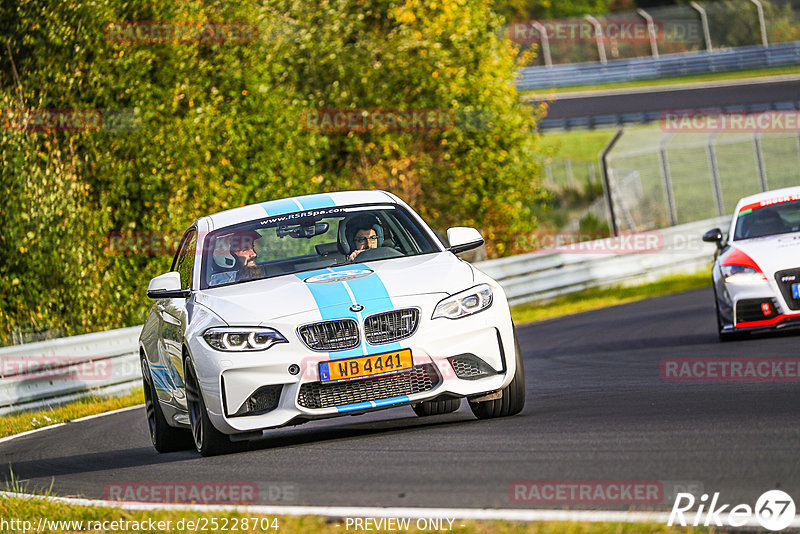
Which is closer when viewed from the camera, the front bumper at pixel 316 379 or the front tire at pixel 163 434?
the front bumper at pixel 316 379

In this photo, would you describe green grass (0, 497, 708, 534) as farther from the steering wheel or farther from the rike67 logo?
the steering wheel

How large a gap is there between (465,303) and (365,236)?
136 cm

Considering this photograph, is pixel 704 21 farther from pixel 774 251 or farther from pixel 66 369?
pixel 66 369

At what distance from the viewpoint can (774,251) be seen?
479 inches

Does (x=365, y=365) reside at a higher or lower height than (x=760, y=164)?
higher

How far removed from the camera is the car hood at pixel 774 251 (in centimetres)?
1197

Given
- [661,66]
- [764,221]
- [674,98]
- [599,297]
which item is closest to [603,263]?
[599,297]

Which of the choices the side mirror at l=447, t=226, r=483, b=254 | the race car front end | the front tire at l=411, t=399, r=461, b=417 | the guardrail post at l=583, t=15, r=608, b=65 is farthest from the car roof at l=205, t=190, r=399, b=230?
the guardrail post at l=583, t=15, r=608, b=65

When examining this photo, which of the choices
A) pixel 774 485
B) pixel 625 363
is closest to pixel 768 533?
pixel 774 485

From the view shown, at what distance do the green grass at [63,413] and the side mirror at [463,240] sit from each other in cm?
558

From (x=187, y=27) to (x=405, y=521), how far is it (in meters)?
17.4

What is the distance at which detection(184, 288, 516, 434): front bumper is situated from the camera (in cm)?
752

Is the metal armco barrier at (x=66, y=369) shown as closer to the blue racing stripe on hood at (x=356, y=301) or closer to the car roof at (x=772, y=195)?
the car roof at (x=772, y=195)

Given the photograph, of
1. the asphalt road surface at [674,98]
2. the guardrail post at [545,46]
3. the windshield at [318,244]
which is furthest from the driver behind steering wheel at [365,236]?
the guardrail post at [545,46]
